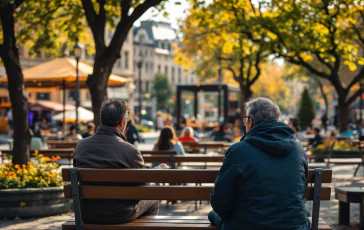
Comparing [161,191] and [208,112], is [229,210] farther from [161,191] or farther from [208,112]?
[208,112]

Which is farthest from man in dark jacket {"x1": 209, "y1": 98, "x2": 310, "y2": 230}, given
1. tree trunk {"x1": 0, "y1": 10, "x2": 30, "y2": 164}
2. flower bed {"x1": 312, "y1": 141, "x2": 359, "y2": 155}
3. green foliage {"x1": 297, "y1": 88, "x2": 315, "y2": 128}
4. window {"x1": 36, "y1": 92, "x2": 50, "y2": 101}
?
window {"x1": 36, "y1": 92, "x2": 50, "y2": 101}

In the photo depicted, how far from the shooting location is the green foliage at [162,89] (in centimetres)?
9656

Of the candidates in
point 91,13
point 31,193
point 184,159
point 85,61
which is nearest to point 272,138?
point 31,193

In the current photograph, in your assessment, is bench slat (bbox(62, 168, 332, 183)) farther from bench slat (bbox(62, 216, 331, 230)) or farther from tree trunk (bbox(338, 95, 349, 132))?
tree trunk (bbox(338, 95, 349, 132))

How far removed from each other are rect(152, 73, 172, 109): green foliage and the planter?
86534 mm

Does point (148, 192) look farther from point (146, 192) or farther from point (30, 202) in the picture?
point (30, 202)

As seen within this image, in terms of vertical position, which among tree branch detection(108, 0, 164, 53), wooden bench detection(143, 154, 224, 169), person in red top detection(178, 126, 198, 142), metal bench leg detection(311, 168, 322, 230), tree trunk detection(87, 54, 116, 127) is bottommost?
person in red top detection(178, 126, 198, 142)

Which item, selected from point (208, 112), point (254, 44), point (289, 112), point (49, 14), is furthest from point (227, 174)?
point (289, 112)

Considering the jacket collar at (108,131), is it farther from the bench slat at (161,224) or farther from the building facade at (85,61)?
the building facade at (85,61)

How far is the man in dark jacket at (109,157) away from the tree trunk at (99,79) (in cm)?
629

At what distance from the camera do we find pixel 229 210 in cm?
483

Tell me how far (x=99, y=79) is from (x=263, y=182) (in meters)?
7.80

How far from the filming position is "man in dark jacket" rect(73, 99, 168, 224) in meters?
5.70

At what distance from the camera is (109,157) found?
5.75 meters
